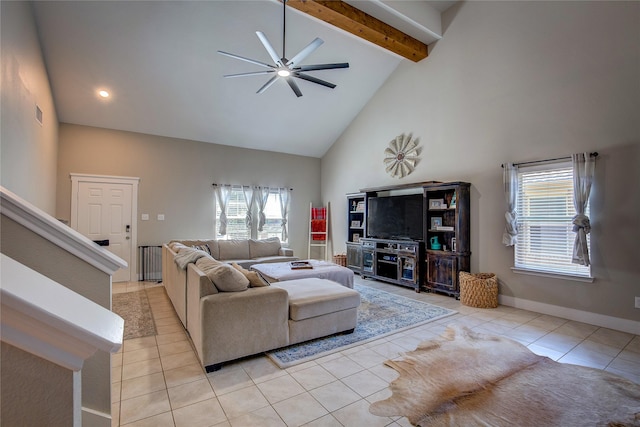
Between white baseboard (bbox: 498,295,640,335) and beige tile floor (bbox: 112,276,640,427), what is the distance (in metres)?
0.10

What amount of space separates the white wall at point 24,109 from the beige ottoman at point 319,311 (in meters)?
3.49

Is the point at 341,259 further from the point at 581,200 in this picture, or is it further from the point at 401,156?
the point at 581,200

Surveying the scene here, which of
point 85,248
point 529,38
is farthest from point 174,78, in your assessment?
point 529,38

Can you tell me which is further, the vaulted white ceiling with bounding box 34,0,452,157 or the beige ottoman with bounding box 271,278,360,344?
the vaulted white ceiling with bounding box 34,0,452,157

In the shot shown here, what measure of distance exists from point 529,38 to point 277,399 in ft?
17.4

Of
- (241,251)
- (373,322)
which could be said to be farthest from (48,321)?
(241,251)

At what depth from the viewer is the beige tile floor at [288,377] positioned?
1.96 m

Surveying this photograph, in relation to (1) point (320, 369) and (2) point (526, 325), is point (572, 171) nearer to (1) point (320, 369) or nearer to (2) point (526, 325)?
(2) point (526, 325)

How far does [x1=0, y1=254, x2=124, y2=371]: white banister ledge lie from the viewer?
0.49 m

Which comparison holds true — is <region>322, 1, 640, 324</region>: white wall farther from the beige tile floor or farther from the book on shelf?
the book on shelf

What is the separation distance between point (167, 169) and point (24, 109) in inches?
105

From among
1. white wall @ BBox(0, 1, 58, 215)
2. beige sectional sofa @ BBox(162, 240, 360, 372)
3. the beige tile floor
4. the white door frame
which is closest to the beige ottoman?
beige sectional sofa @ BBox(162, 240, 360, 372)

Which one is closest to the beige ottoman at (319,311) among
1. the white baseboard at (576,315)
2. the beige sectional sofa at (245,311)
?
the beige sectional sofa at (245,311)

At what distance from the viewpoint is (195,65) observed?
5.07 meters
